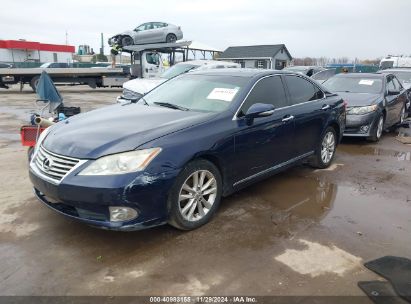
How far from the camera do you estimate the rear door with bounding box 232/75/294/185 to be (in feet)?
13.8

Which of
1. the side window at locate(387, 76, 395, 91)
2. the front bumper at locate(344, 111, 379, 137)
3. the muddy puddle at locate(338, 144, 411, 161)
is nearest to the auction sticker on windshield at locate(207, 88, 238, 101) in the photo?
the muddy puddle at locate(338, 144, 411, 161)

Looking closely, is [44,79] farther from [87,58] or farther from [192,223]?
[87,58]

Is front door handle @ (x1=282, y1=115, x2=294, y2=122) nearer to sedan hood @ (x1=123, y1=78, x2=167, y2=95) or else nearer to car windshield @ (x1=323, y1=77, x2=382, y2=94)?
car windshield @ (x1=323, y1=77, x2=382, y2=94)

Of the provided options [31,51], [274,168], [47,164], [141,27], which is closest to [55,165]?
[47,164]

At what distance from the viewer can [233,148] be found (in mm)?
4074

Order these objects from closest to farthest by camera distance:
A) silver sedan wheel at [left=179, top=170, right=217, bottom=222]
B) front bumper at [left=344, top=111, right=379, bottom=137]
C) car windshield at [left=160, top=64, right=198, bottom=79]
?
silver sedan wheel at [left=179, top=170, right=217, bottom=222] < front bumper at [left=344, top=111, right=379, bottom=137] < car windshield at [left=160, top=64, right=198, bottom=79]

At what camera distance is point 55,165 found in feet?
11.3

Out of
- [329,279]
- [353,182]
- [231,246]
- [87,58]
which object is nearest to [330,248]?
[329,279]

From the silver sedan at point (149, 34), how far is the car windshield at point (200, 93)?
17.3 metres

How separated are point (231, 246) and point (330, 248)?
3.05 ft

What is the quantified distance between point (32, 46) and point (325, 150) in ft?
191

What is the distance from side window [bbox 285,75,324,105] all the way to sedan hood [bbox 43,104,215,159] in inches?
66.5

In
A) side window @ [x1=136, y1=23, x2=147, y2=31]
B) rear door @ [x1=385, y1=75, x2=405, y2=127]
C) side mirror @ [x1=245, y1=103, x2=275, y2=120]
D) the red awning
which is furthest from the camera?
the red awning

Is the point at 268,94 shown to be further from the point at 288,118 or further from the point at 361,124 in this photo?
the point at 361,124
